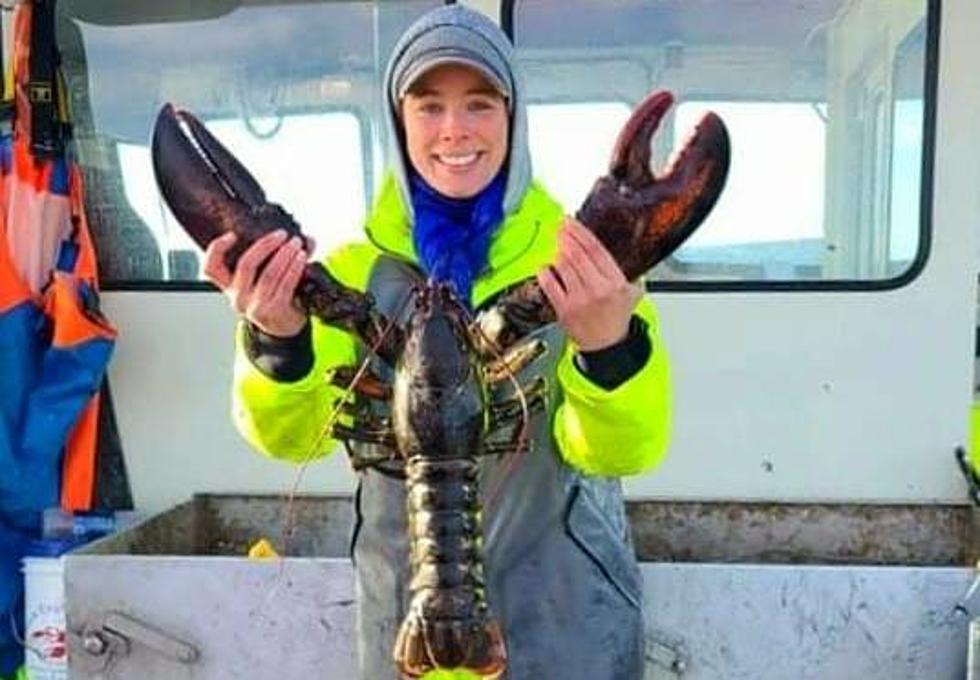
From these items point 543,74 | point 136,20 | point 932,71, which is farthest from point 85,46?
point 932,71

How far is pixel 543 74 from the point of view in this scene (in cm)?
247

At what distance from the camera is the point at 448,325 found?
1140 millimetres

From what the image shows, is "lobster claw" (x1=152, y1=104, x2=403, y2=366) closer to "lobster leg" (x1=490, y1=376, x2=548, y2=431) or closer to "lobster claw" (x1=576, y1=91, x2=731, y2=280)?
"lobster leg" (x1=490, y1=376, x2=548, y2=431)

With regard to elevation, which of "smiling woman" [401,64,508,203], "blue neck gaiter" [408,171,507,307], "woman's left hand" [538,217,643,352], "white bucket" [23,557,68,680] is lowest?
"white bucket" [23,557,68,680]

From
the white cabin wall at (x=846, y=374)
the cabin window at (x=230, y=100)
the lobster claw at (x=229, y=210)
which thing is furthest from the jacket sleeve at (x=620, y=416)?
the cabin window at (x=230, y=100)

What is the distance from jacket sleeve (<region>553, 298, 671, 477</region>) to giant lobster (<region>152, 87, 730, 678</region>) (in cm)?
15

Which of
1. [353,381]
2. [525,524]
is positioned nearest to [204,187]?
[353,381]

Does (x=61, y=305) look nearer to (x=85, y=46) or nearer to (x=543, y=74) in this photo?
(x=85, y=46)

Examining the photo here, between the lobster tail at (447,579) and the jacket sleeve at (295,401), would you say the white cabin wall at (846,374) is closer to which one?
the jacket sleeve at (295,401)

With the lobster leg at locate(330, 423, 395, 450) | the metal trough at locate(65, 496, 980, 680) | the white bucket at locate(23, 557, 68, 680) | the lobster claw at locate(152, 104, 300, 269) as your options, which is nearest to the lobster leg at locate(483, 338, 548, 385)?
the lobster leg at locate(330, 423, 395, 450)

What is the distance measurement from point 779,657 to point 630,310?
1092 millimetres

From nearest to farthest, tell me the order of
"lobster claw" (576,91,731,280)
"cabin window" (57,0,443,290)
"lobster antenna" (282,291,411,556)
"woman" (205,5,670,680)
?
"lobster claw" (576,91,731,280), "lobster antenna" (282,291,411,556), "woman" (205,5,670,680), "cabin window" (57,0,443,290)

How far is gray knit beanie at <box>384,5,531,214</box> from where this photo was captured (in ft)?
4.43

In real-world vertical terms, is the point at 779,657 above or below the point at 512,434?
below
